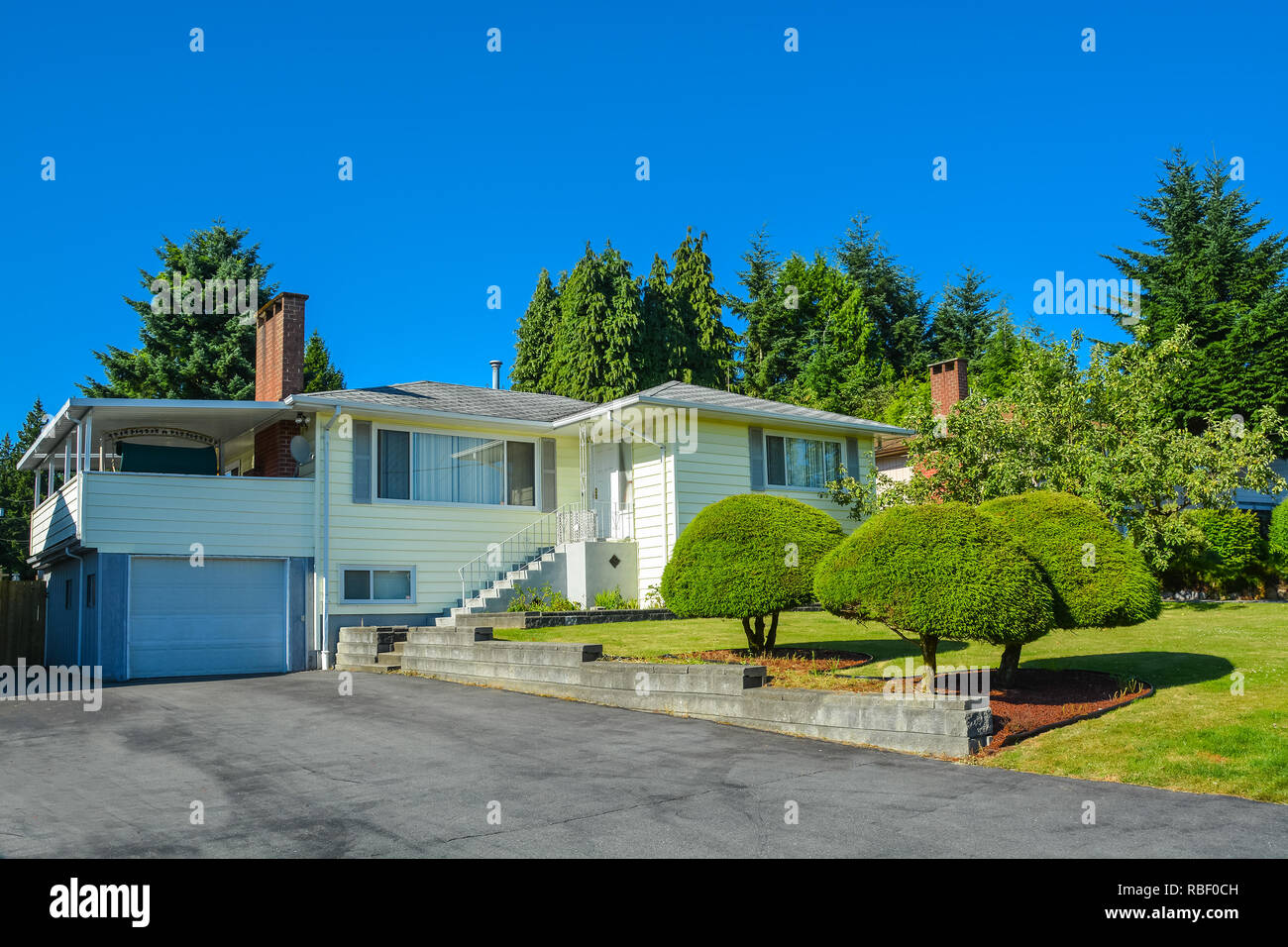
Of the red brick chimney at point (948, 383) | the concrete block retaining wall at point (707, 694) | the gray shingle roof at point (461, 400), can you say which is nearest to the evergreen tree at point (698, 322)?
the red brick chimney at point (948, 383)

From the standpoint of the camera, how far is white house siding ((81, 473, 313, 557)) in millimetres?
16828

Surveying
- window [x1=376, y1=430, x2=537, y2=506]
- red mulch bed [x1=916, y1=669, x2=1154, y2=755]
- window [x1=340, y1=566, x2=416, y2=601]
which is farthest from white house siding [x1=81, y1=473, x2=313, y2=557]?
red mulch bed [x1=916, y1=669, x2=1154, y2=755]

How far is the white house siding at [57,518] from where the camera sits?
57.5ft

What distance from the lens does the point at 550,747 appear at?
951cm

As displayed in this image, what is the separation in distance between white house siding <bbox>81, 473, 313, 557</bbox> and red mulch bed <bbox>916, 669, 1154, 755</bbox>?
12.0 meters

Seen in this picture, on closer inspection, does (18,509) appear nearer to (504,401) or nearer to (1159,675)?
(504,401)

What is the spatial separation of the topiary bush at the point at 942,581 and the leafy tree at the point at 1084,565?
398 millimetres

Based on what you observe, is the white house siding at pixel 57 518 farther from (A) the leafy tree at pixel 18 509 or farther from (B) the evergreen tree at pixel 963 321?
(B) the evergreen tree at pixel 963 321

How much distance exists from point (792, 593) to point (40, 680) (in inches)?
500

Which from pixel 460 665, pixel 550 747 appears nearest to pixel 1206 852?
pixel 550 747

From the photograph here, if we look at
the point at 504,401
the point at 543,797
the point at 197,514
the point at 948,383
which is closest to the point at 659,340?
the point at 948,383

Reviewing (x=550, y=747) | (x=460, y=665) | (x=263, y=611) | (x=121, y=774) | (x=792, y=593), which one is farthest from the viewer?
Result: (x=263, y=611)
